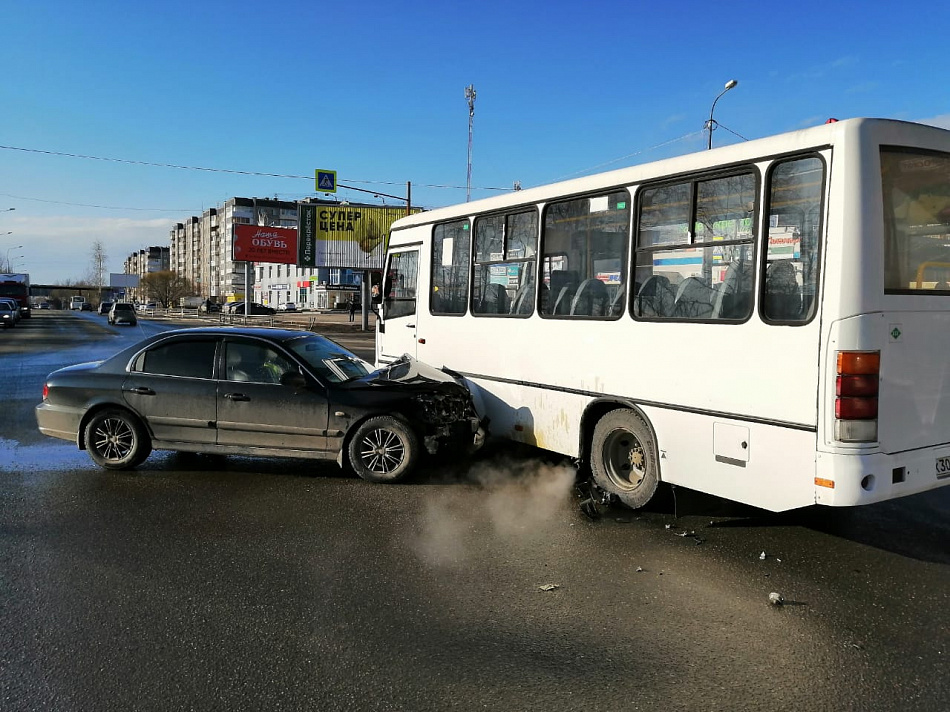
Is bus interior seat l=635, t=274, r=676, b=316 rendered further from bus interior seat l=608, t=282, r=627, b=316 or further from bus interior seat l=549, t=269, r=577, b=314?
bus interior seat l=549, t=269, r=577, b=314

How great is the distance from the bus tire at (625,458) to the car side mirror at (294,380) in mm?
2896

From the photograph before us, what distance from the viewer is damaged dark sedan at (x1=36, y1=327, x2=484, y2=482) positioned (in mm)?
6605

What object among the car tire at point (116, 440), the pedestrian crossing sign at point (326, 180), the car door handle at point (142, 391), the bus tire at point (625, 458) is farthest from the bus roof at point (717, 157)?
the pedestrian crossing sign at point (326, 180)

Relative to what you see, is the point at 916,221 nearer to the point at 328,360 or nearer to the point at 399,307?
the point at 328,360

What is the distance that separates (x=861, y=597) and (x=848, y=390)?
1.28 m

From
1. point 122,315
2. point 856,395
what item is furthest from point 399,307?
point 122,315

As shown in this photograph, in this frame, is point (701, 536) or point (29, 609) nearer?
point (29, 609)

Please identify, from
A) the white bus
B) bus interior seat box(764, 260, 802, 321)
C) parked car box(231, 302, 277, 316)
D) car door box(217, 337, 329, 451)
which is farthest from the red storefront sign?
bus interior seat box(764, 260, 802, 321)

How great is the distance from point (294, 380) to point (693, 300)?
3.87m

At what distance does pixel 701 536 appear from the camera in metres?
5.25

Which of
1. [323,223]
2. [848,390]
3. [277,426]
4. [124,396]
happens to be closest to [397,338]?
[277,426]

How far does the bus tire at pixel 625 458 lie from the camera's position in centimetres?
547

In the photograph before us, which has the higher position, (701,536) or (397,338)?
(397,338)

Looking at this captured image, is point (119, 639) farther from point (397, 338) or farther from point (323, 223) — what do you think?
point (323, 223)
